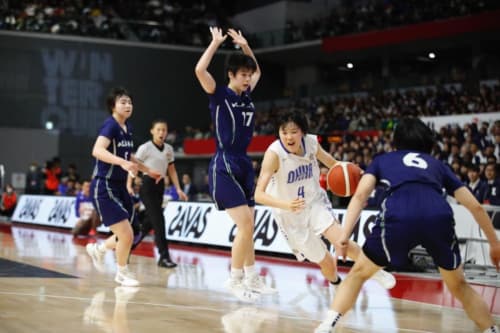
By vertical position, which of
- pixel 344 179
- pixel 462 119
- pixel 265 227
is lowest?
pixel 265 227

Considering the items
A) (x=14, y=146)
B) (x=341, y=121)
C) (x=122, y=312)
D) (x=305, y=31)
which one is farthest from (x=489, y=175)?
(x=14, y=146)

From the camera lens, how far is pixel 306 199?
712 cm

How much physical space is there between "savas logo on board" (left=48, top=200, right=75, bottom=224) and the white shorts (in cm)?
1402

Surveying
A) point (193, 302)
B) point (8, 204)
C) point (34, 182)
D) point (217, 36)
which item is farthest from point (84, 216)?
point (217, 36)

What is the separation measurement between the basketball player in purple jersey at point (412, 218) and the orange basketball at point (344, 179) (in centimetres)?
147

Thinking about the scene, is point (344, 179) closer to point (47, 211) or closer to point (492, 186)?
point (492, 186)

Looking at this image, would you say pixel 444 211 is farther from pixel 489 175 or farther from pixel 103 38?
pixel 103 38

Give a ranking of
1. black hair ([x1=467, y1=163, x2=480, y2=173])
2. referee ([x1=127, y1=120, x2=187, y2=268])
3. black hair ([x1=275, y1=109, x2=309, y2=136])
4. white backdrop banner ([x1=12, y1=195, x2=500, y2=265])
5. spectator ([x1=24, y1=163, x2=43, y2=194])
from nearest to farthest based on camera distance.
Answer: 1. black hair ([x1=275, y1=109, x2=309, y2=136])
2. referee ([x1=127, y1=120, x2=187, y2=268])
3. white backdrop banner ([x1=12, y1=195, x2=500, y2=265])
4. black hair ([x1=467, y1=163, x2=480, y2=173])
5. spectator ([x1=24, y1=163, x2=43, y2=194])

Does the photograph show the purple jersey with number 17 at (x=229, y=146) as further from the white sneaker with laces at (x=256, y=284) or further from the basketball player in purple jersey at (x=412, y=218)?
the basketball player in purple jersey at (x=412, y=218)

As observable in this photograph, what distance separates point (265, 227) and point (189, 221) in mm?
2764

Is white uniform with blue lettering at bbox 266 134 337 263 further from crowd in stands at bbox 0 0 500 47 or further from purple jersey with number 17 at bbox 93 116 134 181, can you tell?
crowd in stands at bbox 0 0 500 47

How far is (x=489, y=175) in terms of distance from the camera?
13398 mm

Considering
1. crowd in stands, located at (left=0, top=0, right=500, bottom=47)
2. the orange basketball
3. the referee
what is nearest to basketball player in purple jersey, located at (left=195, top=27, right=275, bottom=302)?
the orange basketball

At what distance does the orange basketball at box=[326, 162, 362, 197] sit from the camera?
6520mm
